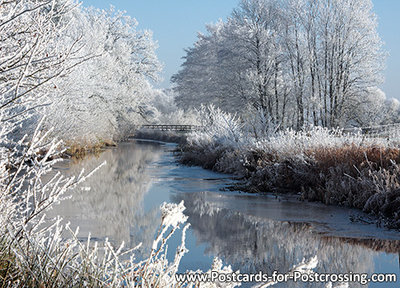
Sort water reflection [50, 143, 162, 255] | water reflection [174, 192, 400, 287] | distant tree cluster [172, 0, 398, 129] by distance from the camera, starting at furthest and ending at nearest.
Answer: distant tree cluster [172, 0, 398, 129], water reflection [50, 143, 162, 255], water reflection [174, 192, 400, 287]

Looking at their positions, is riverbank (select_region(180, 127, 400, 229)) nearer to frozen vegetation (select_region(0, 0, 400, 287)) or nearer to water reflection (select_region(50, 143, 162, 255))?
frozen vegetation (select_region(0, 0, 400, 287))

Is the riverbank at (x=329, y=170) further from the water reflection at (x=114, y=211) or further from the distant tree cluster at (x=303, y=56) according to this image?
the distant tree cluster at (x=303, y=56)

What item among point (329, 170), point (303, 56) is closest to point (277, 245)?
point (329, 170)

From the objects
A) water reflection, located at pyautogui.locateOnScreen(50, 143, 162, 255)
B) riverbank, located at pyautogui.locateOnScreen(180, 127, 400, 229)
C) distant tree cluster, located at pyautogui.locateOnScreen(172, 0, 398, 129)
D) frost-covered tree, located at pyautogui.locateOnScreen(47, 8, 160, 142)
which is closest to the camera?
water reflection, located at pyautogui.locateOnScreen(50, 143, 162, 255)

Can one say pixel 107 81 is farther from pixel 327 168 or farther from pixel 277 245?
pixel 277 245

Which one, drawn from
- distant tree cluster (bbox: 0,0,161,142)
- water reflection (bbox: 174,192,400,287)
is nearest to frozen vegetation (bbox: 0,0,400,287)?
distant tree cluster (bbox: 0,0,161,142)

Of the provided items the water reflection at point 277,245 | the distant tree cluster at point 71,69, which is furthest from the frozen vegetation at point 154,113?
the water reflection at point 277,245

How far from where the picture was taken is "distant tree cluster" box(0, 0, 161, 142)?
3.73 meters

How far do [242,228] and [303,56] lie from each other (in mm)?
21290

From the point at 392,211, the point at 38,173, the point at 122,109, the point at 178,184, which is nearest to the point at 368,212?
the point at 392,211

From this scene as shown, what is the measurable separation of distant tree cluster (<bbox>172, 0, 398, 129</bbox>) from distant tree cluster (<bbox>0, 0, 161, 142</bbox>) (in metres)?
8.08

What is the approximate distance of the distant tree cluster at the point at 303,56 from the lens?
86.5 feet

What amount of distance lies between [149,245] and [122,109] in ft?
94.2

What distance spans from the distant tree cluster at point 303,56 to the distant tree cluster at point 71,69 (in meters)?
8.08
